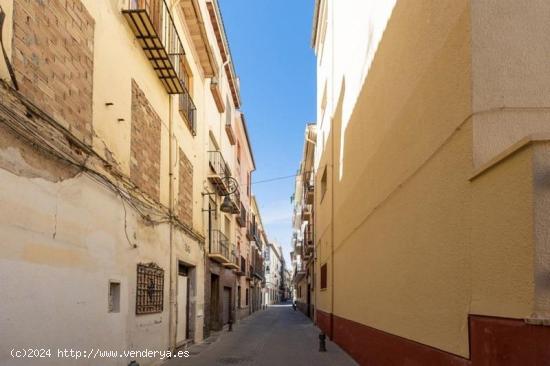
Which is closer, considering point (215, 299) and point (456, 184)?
point (456, 184)

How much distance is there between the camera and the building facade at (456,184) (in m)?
3.62

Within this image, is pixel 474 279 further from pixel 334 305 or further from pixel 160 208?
pixel 334 305

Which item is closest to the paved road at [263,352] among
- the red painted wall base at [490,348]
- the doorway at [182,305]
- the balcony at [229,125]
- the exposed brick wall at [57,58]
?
the doorway at [182,305]

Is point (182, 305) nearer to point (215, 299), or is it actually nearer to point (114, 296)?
point (114, 296)

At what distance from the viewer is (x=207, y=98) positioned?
1758cm

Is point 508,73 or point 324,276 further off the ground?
point 508,73

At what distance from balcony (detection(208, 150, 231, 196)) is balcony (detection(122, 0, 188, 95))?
5962mm

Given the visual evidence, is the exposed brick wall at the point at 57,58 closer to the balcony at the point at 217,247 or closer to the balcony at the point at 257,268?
the balcony at the point at 217,247

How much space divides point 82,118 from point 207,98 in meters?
11.1

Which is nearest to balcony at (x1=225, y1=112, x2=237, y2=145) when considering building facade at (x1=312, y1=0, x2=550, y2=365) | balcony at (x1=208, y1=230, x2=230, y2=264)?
balcony at (x1=208, y1=230, x2=230, y2=264)

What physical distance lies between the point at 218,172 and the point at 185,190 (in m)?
5.77

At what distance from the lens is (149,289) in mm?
9422

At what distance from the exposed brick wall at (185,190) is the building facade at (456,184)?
4.88 meters

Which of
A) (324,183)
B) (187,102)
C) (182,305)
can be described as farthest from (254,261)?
(187,102)
